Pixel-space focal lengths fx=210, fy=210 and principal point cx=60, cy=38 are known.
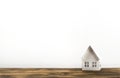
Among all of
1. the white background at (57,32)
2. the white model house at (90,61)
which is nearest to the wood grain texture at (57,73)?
the white model house at (90,61)

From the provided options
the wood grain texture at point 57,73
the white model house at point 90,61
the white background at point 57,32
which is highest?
the white background at point 57,32

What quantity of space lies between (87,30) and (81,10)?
0.13 meters

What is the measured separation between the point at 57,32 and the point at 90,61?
278mm

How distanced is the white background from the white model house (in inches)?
5.7

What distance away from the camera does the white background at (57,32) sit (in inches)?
49.9

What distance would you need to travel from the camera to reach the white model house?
115cm

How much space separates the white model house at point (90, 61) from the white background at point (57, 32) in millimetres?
145

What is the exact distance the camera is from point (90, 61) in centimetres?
115

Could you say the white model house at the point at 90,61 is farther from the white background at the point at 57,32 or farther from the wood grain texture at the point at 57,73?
the white background at the point at 57,32

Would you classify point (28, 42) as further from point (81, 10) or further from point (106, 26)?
point (106, 26)

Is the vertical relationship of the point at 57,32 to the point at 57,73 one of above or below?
above

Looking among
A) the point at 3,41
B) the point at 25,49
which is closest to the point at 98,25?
the point at 25,49

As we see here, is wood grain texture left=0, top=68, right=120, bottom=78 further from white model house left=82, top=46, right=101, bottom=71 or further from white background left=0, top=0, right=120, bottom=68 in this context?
white background left=0, top=0, right=120, bottom=68

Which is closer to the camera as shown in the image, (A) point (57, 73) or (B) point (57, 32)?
(A) point (57, 73)
